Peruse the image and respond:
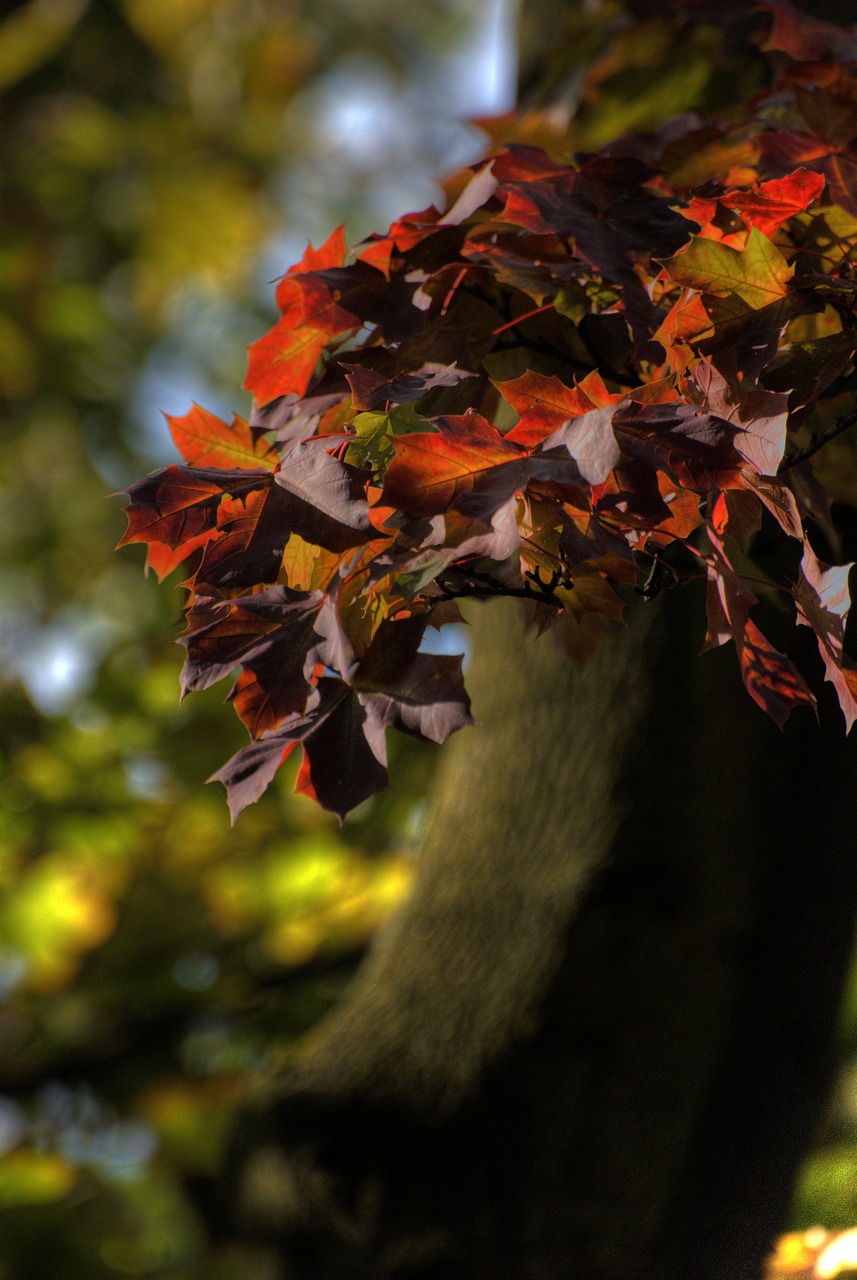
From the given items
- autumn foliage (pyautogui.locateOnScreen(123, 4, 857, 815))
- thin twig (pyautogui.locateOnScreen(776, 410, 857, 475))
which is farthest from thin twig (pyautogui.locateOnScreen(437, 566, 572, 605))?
thin twig (pyautogui.locateOnScreen(776, 410, 857, 475))

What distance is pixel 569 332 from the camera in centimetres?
56

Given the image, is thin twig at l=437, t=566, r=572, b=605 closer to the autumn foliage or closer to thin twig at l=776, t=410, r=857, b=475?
the autumn foliage

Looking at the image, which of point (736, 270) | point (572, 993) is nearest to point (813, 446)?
point (736, 270)

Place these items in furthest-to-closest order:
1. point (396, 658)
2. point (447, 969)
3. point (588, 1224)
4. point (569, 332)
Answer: point (447, 969)
point (588, 1224)
point (569, 332)
point (396, 658)

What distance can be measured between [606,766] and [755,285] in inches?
26.5

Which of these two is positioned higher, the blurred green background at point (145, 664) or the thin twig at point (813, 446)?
the thin twig at point (813, 446)

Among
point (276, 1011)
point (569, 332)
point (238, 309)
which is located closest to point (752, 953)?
point (569, 332)

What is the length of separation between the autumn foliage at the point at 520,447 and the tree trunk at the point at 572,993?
483 mm

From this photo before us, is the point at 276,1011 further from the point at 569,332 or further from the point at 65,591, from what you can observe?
the point at 65,591

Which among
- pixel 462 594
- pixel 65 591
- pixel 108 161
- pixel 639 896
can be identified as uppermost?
pixel 462 594

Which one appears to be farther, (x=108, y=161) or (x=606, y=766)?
(x=108, y=161)

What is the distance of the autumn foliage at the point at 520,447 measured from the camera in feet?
1.36

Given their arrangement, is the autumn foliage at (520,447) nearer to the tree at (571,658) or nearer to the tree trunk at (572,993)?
the tree at (571,658)

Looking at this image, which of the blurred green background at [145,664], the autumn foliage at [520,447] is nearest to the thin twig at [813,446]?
the autumn foliage at [520,447]
